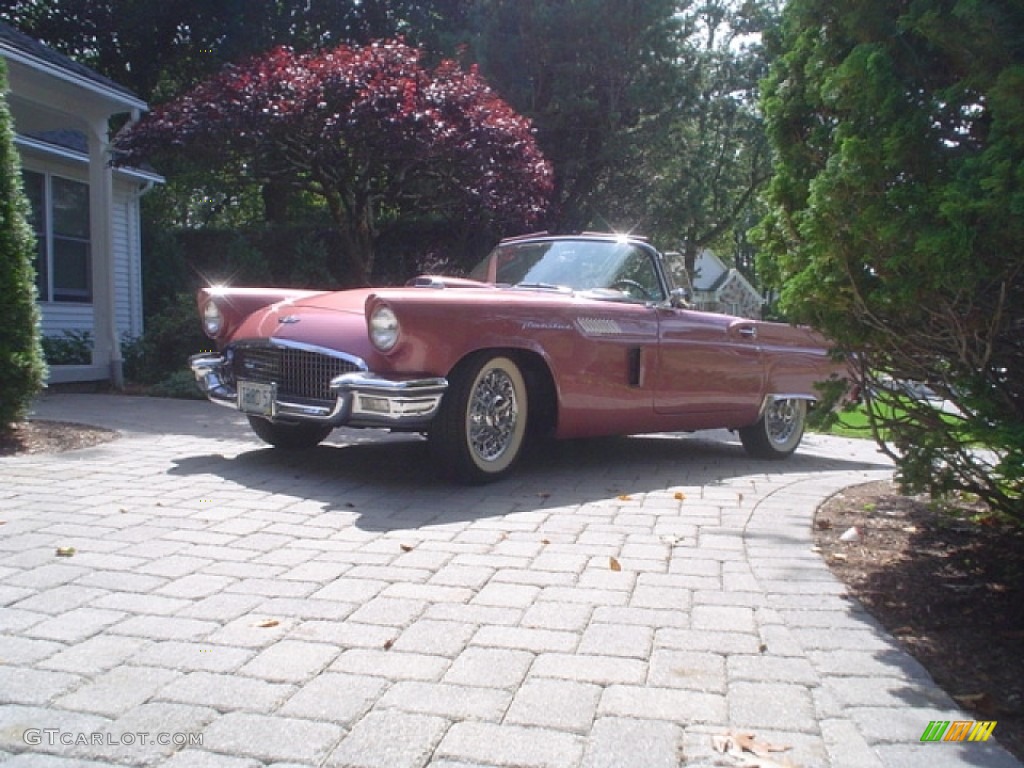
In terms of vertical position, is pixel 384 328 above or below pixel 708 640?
above

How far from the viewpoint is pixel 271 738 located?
2.28m

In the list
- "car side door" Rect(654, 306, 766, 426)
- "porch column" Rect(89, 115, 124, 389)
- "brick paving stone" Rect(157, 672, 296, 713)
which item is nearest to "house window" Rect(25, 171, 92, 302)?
"porch column" Rect(89, 115, 124, 389)

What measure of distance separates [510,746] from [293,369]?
358 cm

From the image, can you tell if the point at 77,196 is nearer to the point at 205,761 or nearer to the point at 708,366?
the point at 708,366

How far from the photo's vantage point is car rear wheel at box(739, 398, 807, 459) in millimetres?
7434

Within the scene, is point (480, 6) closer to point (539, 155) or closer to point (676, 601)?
point (539, 155)

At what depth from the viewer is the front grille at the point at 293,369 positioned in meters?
5.31

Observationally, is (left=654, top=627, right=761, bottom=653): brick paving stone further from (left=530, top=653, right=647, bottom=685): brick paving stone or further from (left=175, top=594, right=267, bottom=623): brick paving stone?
(left=175, top=594, right=267, bottom=623): brick paving stone

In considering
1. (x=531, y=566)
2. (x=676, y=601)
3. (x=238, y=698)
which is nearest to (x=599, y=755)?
(x=238, y=698)

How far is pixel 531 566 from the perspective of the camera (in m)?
3.82

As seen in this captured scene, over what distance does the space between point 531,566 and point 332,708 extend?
1.48m

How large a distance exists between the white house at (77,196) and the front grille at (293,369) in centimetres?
549

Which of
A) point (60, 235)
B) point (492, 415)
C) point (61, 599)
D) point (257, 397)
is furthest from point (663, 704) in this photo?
point (60, 235)

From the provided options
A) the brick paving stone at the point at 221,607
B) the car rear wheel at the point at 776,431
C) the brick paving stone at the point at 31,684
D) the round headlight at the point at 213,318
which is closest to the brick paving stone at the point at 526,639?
the brick paving stone at the point at 221,607
